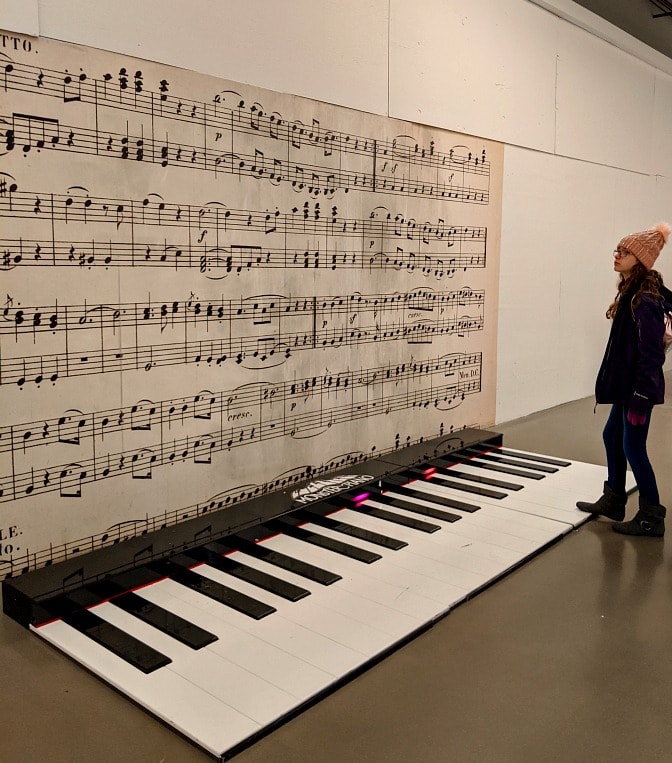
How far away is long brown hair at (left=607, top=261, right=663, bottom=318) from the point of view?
297 cm

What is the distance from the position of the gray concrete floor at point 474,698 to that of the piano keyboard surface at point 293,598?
0.20ft

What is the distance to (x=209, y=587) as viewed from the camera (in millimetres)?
2537

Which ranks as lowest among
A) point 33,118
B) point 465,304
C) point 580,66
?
point 465,304

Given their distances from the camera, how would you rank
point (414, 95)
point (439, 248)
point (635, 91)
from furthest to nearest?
point (635, 91) < point (439, 248) < point (414, 95)

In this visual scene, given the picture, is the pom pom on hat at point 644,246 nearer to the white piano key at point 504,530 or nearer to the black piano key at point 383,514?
the white piano key at point 504,530

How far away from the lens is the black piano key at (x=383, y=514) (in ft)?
10.2

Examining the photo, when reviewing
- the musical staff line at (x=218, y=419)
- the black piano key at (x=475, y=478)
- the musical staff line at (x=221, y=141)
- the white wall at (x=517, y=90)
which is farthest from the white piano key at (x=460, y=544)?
the white wall at (x=517, y=90)

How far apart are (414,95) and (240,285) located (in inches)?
62.0

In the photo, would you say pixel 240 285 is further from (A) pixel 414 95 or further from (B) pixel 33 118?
(A) pixel 414 95

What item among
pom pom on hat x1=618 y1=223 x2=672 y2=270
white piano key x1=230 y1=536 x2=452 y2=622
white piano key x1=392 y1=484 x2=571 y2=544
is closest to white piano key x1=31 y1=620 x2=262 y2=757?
white piano key x1=230 y1=536 x2=452 y2=622

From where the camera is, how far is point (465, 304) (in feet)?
14.8

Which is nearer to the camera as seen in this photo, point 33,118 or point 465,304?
point 33,118

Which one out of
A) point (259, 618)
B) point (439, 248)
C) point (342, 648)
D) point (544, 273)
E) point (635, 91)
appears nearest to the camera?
point (342, 648)

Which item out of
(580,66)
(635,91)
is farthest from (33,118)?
(635,91)
